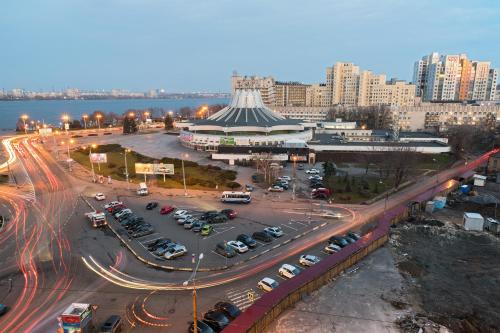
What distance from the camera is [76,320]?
54.4 feet

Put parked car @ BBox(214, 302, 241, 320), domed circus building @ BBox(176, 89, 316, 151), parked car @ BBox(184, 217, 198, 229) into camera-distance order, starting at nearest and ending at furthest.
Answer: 1. parked car @ BBox(214, 302, 241, 320)
2. parked car @ BBox(184, 217, 198, 229)
3. domed circus building @ BBox(176, 89, 316, 151)

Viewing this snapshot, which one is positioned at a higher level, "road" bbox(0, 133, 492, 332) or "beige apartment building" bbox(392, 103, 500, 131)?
"beige apartment building" bbox(392, 103, 500, 131)

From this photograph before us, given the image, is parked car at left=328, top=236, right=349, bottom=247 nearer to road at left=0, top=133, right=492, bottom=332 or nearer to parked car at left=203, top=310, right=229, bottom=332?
road at left=0, top=133, right=492, bottom=332

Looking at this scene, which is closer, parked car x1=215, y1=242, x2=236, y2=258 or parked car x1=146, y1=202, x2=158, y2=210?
parked car x1=215, y1=242, x2=236, y2=258

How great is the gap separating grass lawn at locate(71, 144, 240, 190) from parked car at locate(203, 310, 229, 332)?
27.3m

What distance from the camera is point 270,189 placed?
143 ft

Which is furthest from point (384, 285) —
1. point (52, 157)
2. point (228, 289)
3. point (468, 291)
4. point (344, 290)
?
point (52, 157)

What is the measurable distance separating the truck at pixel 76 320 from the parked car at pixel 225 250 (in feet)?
35.4

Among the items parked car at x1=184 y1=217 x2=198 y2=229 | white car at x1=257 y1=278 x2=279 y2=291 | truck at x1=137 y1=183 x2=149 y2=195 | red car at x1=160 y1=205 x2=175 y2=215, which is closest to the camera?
white car at x1=257 y1=278 x2=279 y2=291

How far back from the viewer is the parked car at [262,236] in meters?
28.6

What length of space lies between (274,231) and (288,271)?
7.32 m

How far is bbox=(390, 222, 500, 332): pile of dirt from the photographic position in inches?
720

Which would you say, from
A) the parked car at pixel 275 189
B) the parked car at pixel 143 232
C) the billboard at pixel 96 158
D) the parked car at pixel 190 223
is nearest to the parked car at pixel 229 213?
the parked car at pixel 190 223

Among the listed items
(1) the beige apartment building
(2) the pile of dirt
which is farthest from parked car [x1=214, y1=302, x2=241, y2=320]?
(1) the beige apartment building
